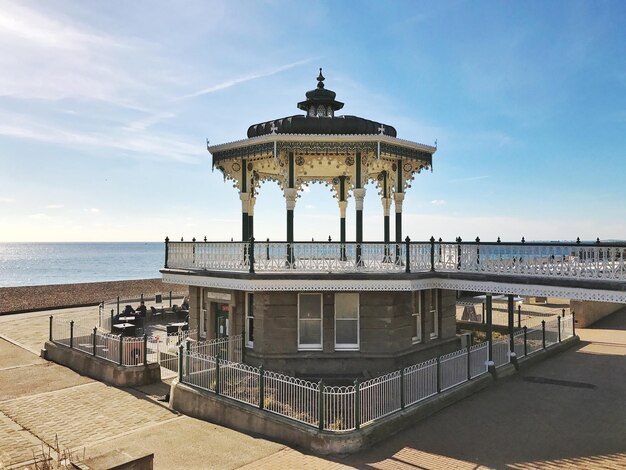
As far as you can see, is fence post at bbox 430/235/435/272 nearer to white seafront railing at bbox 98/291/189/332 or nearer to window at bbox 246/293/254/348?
window at bbox 246/293/254/348

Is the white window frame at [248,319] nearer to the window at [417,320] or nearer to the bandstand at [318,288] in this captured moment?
the bandstand at [318,288]

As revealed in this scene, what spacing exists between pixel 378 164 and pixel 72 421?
14222 mm

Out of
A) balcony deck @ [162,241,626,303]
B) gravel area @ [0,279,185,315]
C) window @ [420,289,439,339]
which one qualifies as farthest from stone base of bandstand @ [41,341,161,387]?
gravel area @ [0,279,185,315]

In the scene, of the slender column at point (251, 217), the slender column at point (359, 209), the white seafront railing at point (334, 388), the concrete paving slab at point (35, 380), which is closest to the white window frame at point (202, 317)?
the slender column at point (251, 217)

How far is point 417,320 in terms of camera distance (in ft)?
56.9

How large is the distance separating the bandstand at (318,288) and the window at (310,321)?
0.03m

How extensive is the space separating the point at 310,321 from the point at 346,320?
1.24 metres

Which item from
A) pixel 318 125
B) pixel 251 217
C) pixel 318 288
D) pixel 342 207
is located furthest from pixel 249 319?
pixel 318 125

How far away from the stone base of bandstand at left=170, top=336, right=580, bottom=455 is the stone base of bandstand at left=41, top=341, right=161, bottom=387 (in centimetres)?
266

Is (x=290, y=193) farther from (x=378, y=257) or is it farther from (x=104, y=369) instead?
(x=104, y=369)

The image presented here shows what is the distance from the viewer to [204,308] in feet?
60.5

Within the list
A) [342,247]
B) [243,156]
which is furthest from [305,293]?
[243,156]

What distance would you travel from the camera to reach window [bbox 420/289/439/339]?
17312 mm

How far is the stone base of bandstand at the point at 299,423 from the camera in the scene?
1048cm
